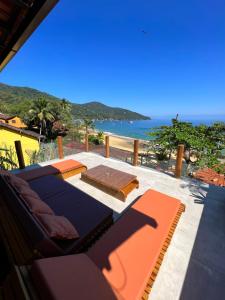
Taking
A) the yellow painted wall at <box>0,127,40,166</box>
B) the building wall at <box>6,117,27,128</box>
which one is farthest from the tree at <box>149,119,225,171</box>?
the building wall at <box>6,117,27,128</box>

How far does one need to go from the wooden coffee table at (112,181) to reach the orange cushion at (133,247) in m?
1.07

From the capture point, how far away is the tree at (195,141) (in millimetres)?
9758

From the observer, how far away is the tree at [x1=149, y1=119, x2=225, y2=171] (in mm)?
9758

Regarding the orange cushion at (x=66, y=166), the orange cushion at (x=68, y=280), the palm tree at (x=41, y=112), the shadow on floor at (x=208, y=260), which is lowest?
the shadow on floor at (x=208, y=260)

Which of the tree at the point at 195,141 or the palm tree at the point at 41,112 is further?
the palm tree at the point at 41,112

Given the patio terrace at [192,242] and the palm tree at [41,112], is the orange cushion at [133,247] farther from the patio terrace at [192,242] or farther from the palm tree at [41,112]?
the palm tree at [41,112]

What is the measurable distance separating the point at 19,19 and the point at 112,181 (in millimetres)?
3508

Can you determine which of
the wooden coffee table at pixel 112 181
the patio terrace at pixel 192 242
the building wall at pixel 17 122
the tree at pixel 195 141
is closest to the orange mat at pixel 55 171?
the patio terrace at pixel 192 242

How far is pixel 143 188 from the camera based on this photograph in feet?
14.3

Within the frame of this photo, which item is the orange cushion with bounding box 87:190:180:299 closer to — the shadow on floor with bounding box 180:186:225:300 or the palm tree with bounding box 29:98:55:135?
the shadow on floor with bounding box 180:186:225:300

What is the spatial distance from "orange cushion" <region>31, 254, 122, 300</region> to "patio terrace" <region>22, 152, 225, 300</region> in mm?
1101

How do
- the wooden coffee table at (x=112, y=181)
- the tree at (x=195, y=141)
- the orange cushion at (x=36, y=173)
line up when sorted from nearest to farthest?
the wooden coffee table at (x=112, y=181) < the orange cushion at (x=36, y=173) < the tree at (x=195, y=141)

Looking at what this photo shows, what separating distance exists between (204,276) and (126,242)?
3.96ft

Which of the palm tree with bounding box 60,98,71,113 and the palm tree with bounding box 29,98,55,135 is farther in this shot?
the palm tree with bounding box 60,98,71,113
